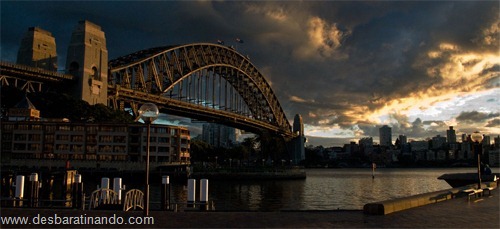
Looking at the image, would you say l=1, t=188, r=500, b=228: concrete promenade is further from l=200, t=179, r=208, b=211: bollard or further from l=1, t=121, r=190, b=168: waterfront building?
l=1, t=121, r=190, b=168: waterfront building

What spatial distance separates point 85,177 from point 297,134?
119 metres

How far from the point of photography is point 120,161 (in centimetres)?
9231

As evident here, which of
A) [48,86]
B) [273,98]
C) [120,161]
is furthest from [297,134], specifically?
[48,86]

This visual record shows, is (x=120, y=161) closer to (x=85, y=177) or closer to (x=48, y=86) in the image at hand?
(x=85, y=177)

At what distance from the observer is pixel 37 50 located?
86438 millimetres

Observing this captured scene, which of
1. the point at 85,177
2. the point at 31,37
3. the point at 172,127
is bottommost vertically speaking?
the point at 85,177

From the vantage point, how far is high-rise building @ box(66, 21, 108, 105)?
8612cm

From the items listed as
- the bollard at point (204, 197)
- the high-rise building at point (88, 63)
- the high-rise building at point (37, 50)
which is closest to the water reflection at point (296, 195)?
the bollard at point (204, 197)

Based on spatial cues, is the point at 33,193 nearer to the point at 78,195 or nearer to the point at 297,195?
the point at 78,195

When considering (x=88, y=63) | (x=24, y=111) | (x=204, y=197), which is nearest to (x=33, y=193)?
(x=204, y=197)

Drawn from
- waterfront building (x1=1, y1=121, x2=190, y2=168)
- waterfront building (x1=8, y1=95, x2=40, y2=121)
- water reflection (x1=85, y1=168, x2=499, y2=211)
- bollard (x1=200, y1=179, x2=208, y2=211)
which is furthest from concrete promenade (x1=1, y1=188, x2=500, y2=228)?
waterfront building (x1=1, y1=121, x2=190, y2=168)

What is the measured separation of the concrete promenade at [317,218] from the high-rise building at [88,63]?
74.4 m

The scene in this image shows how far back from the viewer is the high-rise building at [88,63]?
283 ft

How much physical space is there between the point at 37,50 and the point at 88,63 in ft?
32.3
